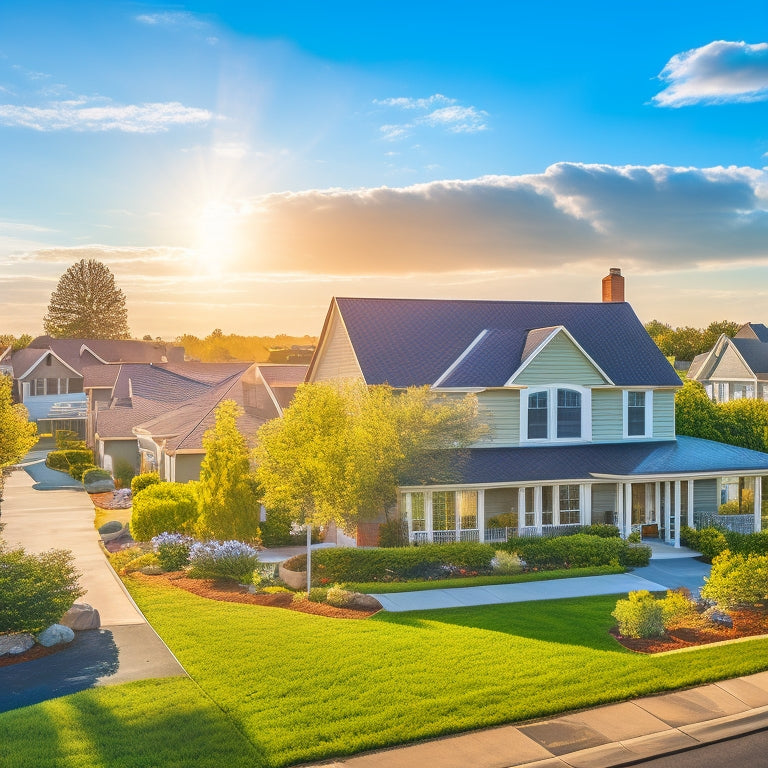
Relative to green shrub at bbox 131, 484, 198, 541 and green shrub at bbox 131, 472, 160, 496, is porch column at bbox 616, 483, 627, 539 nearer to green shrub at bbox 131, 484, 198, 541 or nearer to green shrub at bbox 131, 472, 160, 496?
green shrub at bbox 131, 484, 198, 541

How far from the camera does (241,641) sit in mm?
17375

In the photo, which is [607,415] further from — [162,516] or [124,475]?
[124,475]

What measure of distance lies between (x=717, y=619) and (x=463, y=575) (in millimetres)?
8256

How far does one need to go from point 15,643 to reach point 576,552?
17279 mm

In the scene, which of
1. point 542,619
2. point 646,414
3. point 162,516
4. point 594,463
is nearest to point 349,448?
point 542,619

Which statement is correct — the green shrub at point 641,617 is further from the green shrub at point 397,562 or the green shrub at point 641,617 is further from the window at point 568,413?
the window at point 568,413

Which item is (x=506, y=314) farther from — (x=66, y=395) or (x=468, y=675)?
(x=66, y=395)

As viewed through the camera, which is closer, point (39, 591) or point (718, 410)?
point (39, 591)

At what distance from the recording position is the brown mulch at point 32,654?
54.6 feet

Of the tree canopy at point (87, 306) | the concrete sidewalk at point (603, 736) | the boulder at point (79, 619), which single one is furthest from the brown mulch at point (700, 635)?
the tree canopy at point (87, 306)

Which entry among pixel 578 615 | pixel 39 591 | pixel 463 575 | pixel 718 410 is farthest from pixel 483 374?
pixel 39 591

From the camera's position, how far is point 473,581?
24.6 metres

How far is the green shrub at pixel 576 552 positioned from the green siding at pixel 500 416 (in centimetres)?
537

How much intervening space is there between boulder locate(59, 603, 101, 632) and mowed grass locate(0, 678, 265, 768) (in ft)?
15.1
